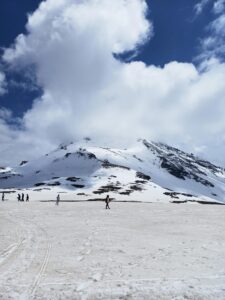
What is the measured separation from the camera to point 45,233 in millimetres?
23234

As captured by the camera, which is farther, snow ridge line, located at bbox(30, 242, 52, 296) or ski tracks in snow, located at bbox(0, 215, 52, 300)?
ski tracks in snow, located at bbox(0, 215, 52, 300)

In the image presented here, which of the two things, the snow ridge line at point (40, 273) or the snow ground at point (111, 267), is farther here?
the snow ridge line at point (40, 273)

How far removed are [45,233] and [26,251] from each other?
23.0ft

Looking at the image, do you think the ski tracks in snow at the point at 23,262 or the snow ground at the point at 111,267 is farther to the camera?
the ski tracks in snow at the point at 23,262

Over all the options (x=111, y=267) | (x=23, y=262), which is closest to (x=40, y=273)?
(x=23, y=262)

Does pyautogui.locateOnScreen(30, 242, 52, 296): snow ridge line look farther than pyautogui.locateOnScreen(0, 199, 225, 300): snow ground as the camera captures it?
Yes

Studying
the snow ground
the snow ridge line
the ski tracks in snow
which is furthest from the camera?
the ski tracks in snow

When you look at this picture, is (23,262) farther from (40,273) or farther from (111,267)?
(111,267)

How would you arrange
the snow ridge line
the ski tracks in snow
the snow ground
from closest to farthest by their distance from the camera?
1. the snow ground
2. the snow ridge line
3. the ski tracks in snow

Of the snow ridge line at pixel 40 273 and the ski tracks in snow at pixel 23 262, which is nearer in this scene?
the snow ridge line at pixel 40 273

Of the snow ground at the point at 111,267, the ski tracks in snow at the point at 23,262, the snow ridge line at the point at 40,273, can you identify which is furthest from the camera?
the ski tracks in snow at the point at 23,262

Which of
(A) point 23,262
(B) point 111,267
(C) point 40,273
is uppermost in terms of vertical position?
(A) point 23,262

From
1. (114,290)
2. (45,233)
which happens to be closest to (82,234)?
(45,233)

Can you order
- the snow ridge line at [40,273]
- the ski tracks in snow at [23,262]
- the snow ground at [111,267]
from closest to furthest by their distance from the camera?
the snow ground at [111,267]
the snow ridge line at [40,273]
the ski tracks in snow at [23,262]
